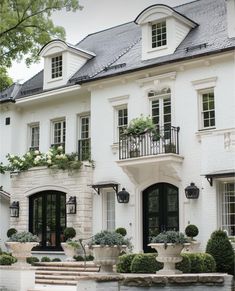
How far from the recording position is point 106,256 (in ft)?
42.3

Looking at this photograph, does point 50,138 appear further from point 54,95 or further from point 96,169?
point 96,169

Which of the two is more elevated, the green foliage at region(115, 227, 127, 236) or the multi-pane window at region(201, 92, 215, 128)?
the multi-pane window at region(201, 92, 215, 128)

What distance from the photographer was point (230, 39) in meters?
19.0

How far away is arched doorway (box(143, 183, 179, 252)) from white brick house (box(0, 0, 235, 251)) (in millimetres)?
37

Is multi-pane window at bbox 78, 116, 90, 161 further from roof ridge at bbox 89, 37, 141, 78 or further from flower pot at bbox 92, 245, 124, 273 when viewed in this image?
flower pot at bbox 92, 245, 124, 273

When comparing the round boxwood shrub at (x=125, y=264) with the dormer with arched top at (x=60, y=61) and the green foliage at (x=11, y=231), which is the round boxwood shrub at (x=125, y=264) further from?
the dormer with arched top at (x=60, y=61)

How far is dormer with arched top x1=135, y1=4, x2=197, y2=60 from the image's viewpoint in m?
20.6

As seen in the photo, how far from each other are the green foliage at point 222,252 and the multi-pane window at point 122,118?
286 inches

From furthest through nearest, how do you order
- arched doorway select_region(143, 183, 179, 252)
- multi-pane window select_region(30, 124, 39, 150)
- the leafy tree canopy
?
1. multi-pane window select_region(30, 124, 39, 150)
2. the leafy tree canopy
3. arched doorway select_region(143, 183, 179, 252)

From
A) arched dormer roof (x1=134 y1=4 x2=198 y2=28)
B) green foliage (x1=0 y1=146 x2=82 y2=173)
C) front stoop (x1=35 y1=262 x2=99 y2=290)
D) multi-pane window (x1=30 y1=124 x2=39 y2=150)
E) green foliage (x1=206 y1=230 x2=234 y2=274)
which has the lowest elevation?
front stoop (x1=35 y1=262 x2=99 y2=290)

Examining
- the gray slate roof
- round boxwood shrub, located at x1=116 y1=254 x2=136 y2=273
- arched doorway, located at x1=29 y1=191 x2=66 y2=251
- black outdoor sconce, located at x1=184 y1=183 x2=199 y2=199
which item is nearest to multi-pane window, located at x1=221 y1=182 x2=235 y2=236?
black outdoor sconce, located at x1=184 y1=183 x2=199 y2=199

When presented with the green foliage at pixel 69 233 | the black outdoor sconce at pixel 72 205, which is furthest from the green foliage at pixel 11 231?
the green foliage at pixel 69 233

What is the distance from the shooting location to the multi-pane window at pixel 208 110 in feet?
62.4

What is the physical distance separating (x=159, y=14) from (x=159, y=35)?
30.5 inches
